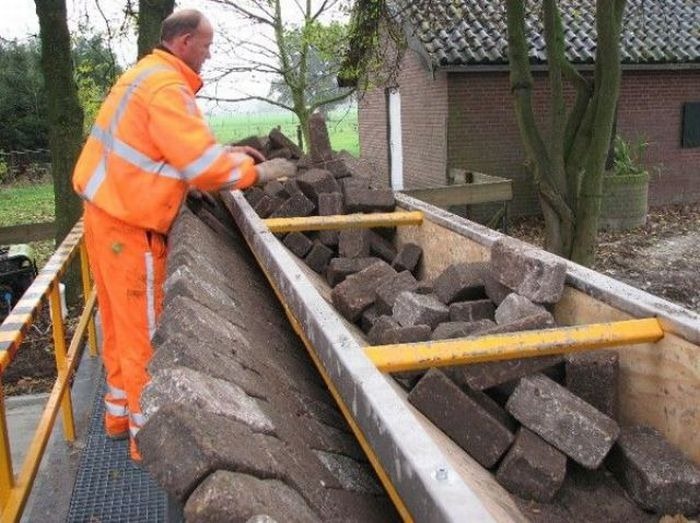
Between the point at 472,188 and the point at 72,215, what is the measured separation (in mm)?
5029

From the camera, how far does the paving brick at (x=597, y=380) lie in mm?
2883

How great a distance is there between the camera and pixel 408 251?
522cm

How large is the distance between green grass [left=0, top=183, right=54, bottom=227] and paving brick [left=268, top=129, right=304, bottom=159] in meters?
10.7

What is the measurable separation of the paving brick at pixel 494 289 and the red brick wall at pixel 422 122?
35.4 feet

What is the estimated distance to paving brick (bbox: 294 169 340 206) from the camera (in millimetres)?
5773

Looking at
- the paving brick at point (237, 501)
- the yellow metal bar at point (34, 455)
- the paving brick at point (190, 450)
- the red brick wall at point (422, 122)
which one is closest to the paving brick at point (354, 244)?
the yellow metal bar at point (34, 455)

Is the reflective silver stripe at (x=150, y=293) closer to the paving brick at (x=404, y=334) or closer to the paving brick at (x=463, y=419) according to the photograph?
the paving brick at (x=404, y=334)

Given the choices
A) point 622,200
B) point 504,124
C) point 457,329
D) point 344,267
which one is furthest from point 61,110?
point 622,200

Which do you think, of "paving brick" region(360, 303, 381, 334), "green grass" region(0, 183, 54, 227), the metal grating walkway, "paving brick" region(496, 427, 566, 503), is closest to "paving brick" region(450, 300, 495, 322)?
"paving brick" region(360, 303, 381, 334)

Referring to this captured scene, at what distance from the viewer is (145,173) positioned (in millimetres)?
3277

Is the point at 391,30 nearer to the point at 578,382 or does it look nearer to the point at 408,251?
the point at 408,251

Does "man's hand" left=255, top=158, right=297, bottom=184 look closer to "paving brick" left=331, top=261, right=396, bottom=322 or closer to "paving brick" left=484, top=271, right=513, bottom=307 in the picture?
"paving brick" left=331, top=261, right=396, bottom=322

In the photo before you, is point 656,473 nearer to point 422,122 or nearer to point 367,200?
point 367,200

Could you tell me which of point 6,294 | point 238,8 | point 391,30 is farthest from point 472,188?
point 238,8
